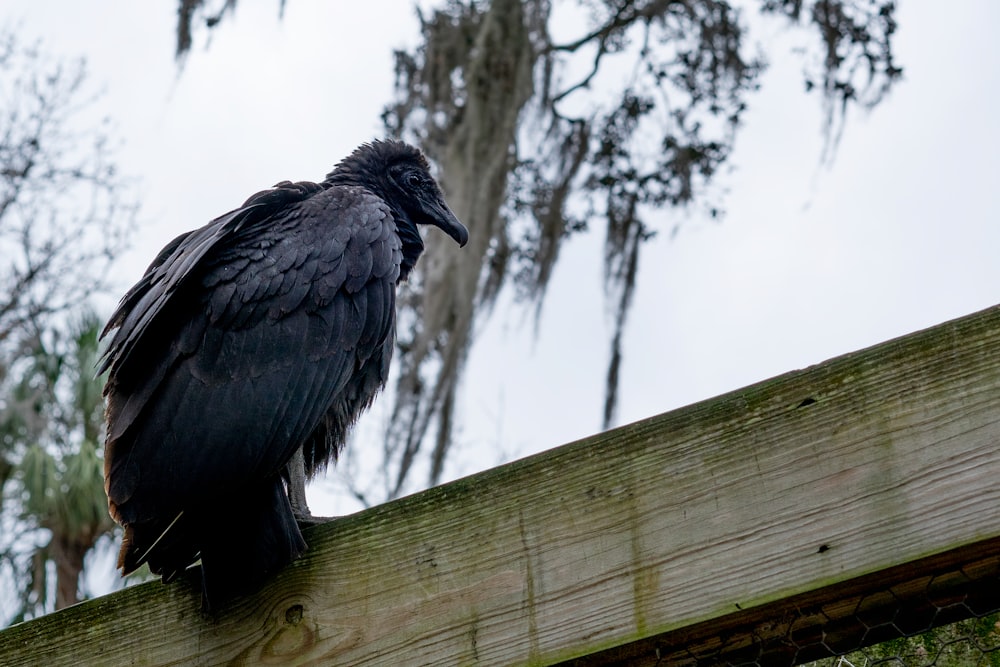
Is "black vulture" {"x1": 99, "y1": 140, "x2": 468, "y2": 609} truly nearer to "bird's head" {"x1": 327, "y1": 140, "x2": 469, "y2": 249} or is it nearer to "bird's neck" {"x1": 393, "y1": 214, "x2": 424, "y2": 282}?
"bird's neck" {"x1": 393, "y1": 214, "x2": 424, "y2": 282}

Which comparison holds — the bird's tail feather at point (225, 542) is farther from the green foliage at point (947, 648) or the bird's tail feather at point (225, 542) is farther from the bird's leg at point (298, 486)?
the green foliage at point (947, 648)

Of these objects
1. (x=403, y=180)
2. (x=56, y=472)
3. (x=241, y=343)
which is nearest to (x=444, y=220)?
(x=403, y=180)

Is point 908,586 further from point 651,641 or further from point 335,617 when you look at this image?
point 335,617

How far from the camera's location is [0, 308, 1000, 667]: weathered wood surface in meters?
1.28

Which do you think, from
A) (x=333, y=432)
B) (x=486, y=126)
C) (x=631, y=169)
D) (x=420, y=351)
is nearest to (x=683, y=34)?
(x=631, y=169)

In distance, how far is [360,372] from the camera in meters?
2.66

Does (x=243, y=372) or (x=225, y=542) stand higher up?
(x=243, y=372)

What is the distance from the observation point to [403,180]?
3.66 m

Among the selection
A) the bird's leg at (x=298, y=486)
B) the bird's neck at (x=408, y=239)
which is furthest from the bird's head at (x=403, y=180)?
the bird's leg at (x=298, y=486)

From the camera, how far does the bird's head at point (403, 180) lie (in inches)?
141

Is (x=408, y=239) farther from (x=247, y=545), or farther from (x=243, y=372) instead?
(x=247, y=545)

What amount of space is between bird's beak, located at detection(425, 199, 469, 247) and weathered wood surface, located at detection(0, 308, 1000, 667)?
6.58 ft

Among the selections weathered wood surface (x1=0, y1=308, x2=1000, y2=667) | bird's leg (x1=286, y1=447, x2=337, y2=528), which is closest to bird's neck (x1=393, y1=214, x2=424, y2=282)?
bird's leg (x1=286, y1=447, x2=337, y2=528)

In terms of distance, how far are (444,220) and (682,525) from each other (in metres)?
2.35
